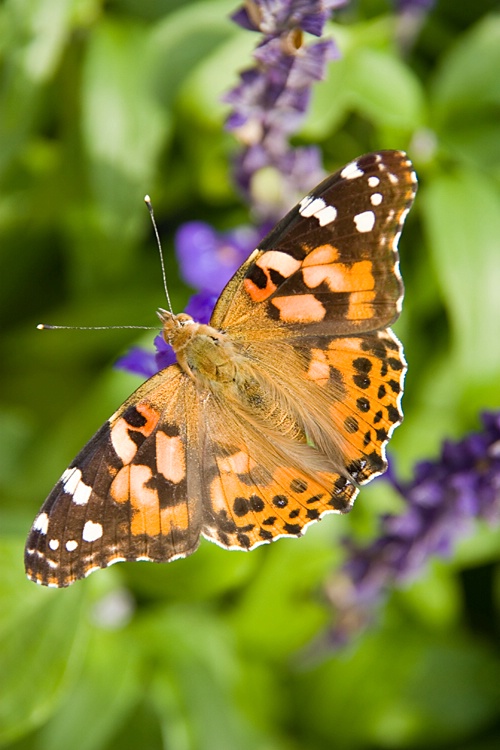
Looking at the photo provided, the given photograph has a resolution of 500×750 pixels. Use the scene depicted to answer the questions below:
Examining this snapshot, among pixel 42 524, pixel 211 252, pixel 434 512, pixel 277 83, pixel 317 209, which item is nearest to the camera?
pixel 42 524

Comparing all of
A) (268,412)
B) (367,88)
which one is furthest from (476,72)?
(268,412)

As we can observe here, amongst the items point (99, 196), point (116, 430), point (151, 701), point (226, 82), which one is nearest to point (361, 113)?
point (226, 82)

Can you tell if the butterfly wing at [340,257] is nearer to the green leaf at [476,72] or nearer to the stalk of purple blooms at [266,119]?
the stalk of purple blooms at [266,119]

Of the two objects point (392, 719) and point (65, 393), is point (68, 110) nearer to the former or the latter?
point (65, 393)

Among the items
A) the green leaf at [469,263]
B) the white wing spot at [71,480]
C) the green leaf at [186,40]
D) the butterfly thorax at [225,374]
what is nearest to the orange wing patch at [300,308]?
the butterfly thorax at [225,374]

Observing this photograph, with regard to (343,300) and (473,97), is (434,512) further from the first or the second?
(473,97)

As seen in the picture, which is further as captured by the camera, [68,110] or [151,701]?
[68,110]

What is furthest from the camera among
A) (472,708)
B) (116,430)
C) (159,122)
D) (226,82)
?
(472,708)
